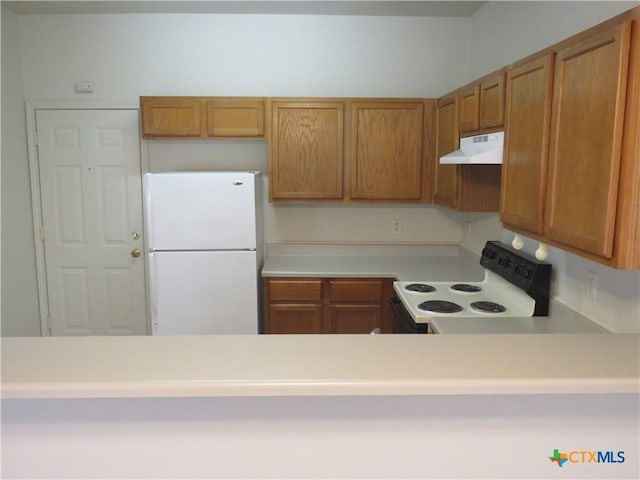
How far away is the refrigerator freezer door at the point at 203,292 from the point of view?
126 inches

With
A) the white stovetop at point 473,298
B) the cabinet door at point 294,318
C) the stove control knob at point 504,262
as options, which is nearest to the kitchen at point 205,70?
the white stovetop at point 473,298

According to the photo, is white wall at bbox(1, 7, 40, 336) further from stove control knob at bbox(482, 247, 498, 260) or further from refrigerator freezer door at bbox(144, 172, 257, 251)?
stove control knob at bbox(482, 247, 498, 260)

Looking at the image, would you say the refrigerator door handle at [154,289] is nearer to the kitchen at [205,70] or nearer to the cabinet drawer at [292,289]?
the cabinet drawer at [292,289]

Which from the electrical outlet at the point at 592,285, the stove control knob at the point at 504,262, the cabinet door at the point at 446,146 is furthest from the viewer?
the cabinet door at the point at 446,146

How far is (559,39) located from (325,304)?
6.90 feet

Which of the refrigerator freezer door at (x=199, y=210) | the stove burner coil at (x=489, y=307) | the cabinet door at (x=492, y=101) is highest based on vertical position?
the cabinet door at (x=492, y=101)

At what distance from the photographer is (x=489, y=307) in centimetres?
254

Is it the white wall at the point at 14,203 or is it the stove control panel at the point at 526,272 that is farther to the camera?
the white wall at the point at 14,203

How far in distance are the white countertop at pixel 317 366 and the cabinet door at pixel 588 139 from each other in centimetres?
36

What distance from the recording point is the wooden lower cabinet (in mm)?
3393

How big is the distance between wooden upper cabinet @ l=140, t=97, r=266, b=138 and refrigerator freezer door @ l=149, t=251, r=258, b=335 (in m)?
0.89

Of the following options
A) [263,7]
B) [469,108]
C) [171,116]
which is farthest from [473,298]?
[263,7]

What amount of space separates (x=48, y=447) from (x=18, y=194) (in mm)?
2960
